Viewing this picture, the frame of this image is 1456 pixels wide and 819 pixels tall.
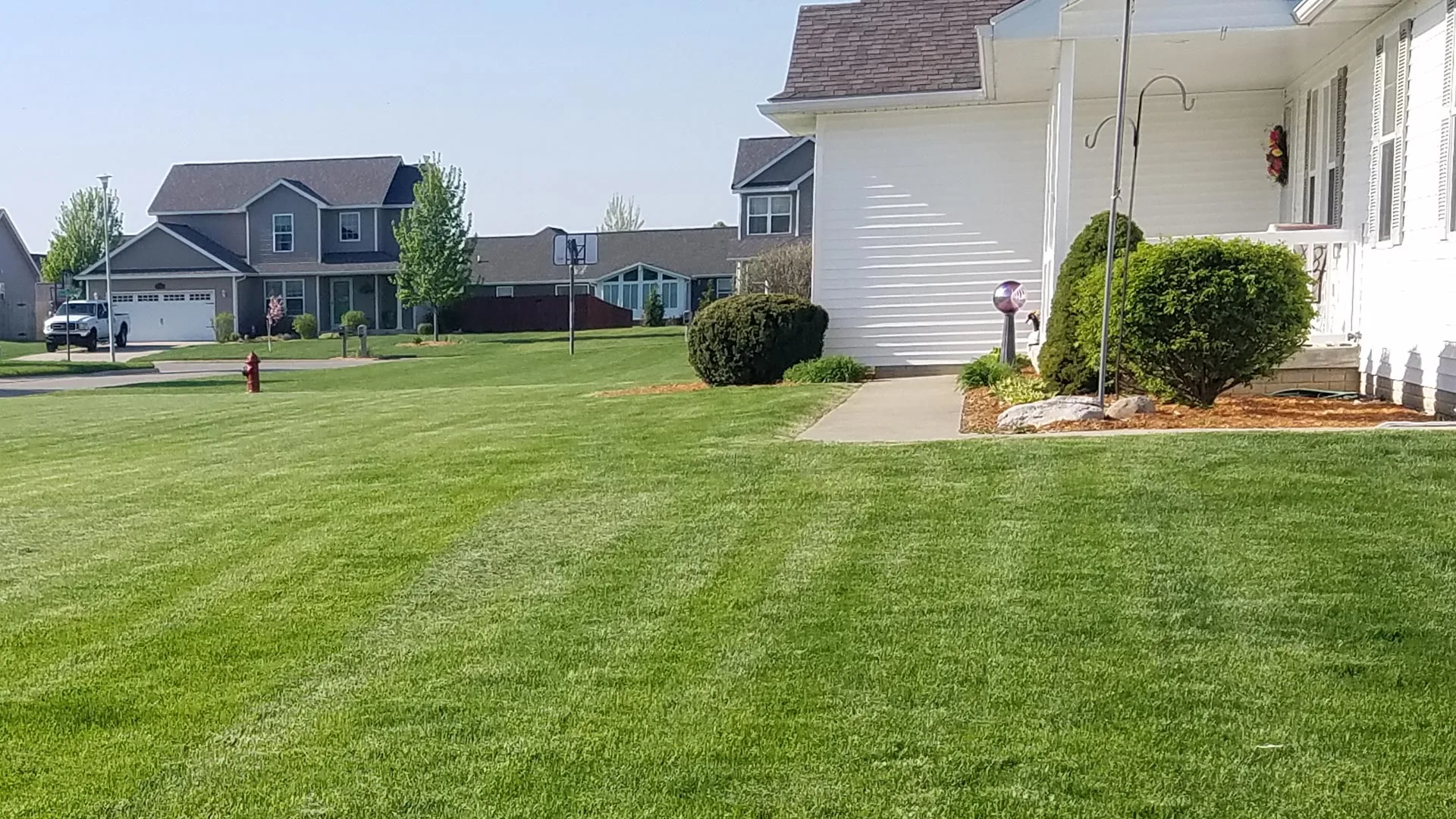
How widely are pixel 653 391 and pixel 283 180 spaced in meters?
42.3

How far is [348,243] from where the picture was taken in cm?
5191

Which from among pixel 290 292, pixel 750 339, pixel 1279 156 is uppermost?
pixel 1279 156

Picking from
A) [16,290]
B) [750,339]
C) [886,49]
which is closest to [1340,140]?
[886,49]

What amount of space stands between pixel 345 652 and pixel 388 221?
163 feet

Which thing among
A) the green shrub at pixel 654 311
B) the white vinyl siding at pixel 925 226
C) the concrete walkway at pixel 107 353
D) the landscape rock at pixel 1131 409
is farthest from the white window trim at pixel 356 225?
the landscape rock at pixel 1131 409

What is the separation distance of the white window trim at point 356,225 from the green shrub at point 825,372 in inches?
1618

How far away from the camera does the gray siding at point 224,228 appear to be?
51.9 meters

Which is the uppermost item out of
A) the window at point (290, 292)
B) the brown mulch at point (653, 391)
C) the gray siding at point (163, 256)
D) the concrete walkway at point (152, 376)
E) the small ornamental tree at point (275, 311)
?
the gray siding at point (163, 256)

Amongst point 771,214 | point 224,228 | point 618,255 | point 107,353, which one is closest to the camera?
point 107,353

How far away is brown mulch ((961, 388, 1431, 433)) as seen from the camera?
779cm

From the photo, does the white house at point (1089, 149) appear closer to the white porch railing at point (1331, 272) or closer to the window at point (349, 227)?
the white porch railing at point (1331, 272)

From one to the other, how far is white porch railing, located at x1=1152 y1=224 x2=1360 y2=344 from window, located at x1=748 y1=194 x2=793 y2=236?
35.7m

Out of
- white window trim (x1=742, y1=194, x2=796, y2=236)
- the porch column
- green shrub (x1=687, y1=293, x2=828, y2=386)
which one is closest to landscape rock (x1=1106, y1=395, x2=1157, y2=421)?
the porch column

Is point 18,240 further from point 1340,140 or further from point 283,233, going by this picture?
point 1340,140
